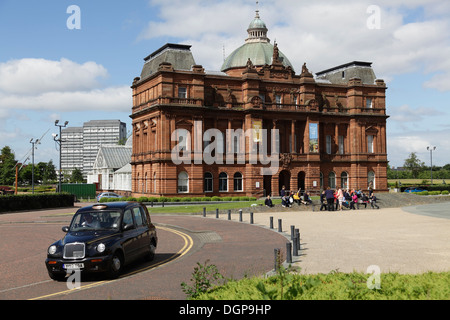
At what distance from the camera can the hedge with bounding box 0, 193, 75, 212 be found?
41544mm

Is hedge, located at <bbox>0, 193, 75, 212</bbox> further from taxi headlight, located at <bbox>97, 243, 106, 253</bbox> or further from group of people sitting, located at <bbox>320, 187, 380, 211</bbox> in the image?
taxi headlight, located at <bbox>97, 243, 106, 253</bbox>

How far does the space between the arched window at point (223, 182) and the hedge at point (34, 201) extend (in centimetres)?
1855

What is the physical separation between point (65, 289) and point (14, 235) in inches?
563

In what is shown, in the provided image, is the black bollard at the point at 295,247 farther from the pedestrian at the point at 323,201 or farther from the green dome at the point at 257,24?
the green dome at the point at 257,24

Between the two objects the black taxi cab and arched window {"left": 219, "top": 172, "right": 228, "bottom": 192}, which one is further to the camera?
arched window {"left": 219, "top": 172, "right": 228, "bottom": 192}

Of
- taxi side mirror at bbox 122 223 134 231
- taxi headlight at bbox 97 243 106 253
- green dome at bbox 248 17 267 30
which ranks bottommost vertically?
taxi headlight at bbox 97 243 106 253

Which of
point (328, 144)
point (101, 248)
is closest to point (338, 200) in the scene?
point (328, 144)

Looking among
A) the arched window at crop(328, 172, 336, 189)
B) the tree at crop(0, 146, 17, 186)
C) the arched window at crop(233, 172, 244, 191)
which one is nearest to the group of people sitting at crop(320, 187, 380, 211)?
the arched window at crop(233, 172, 244, 191)

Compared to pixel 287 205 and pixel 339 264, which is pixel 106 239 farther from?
pixel 287 205

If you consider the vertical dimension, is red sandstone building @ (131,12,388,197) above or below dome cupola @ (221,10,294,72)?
below

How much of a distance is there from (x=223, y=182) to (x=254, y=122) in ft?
29.3

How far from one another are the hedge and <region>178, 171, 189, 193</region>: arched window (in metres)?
12.9

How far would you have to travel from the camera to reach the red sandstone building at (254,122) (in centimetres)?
5400

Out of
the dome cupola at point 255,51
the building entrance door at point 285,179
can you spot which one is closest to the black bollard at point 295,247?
the building entrance door at point 285,179
